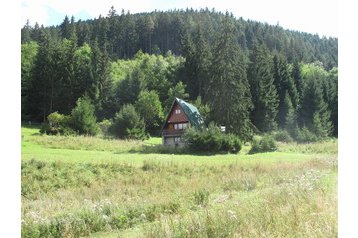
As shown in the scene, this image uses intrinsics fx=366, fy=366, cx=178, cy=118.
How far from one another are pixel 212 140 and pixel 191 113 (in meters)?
0.47

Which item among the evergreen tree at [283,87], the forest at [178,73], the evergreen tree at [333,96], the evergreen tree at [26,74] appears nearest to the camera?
the evergreen tree at [333,96]

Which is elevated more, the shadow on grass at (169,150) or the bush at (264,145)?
the bush at (264,145)

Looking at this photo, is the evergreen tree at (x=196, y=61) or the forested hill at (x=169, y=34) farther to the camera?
the evergreen tree at (x=196, y=61)

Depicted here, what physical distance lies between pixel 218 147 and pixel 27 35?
8.92 feet

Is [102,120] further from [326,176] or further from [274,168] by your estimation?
[326,176]

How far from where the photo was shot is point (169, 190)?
14.9ft

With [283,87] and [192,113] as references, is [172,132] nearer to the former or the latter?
[192,113]

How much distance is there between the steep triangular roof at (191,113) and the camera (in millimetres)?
4832

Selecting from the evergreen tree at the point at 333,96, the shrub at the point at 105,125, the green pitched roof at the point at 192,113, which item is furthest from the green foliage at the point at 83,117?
the evergreen tree at the point at 333,96

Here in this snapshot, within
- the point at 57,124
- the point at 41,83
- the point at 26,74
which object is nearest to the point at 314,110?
the point at 57,124

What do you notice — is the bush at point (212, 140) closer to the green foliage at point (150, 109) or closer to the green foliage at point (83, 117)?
the green foliage at point (150, 109)

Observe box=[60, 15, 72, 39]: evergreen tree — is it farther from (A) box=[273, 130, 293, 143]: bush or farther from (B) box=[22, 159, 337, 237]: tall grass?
(A) box=[273, 130, 293, 143]: bush

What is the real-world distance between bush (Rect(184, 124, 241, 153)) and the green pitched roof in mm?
110

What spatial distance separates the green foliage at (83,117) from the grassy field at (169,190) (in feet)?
0.60
